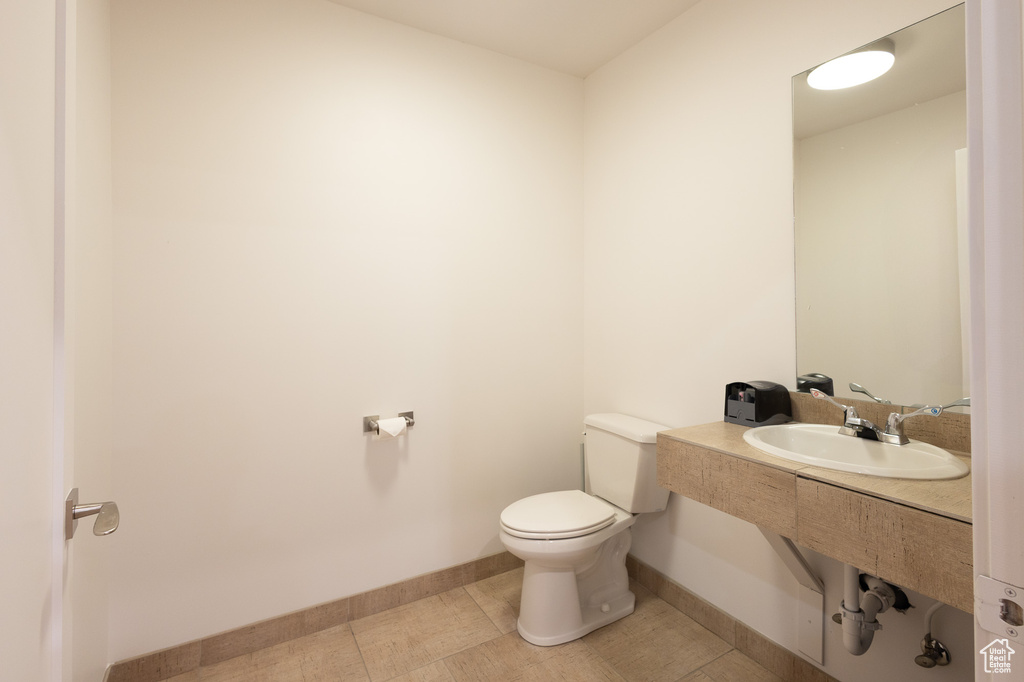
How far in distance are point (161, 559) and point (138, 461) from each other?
0.36m

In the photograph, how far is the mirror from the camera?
1.30 metres

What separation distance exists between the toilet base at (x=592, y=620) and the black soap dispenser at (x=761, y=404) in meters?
0.97

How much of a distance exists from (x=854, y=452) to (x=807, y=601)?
60 cm

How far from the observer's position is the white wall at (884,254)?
131 cm

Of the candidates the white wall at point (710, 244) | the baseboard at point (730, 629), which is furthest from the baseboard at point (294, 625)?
the white wall at point (710, 244)

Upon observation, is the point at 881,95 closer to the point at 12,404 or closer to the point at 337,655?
the point at 12,404

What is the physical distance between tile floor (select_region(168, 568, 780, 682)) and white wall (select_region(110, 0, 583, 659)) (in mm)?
168

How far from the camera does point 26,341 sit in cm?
59

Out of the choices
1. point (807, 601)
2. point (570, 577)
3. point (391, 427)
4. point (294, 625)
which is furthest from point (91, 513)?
point (807, 601)

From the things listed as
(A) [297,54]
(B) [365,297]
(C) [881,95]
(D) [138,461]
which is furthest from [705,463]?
(A) [297,54]

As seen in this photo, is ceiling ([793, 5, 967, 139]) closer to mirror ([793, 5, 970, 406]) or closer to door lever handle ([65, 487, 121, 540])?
mirror ([793, 5, 970, 406])

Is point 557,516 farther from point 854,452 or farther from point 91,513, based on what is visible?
point 91,513

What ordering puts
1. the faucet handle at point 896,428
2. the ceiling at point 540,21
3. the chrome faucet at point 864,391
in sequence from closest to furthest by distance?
1. the faucet handle at point 896,428
2. the chrome faucet at point 864,391
3. the ceiling at point 540,21

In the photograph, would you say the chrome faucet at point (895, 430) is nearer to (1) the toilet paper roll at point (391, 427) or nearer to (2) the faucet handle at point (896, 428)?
(2) the faucet handle at point (896, 428)
